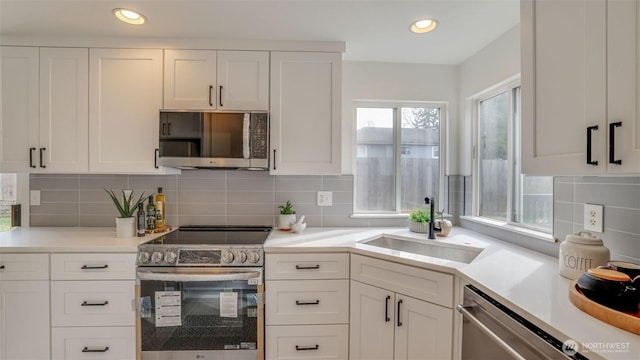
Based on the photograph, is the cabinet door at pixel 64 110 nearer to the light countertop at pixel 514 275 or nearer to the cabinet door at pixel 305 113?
the cabinet door at pixel 305 113

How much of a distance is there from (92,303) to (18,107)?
Answer: 4.66 ft

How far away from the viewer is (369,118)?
2.46 metres

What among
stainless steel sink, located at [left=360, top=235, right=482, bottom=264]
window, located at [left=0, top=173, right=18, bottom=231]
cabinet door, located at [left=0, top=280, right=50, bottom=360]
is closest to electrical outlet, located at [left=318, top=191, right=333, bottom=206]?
stainless steel sink, located at [left=360, top=235, right=482, bottom=264]

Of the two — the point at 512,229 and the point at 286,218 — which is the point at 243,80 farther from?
the point at 512,229

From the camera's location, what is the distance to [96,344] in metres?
1.67

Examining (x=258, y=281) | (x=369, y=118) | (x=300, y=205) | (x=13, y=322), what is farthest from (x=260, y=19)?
(x=13, y=322)

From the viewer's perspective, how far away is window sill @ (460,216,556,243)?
158cm

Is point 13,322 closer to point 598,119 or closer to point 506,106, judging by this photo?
point 598,119

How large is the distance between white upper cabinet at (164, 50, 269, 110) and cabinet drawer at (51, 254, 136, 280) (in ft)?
3.32

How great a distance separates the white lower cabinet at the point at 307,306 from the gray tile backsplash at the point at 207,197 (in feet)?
2.08

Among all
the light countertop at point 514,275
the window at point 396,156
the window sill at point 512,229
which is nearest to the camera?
the light countertop at point 514,275

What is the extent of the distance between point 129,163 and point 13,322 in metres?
1.08

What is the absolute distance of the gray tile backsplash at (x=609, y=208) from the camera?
1.16m

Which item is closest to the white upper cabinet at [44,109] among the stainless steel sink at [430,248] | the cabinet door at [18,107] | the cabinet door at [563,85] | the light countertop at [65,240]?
the cabinet door at [18,107]
